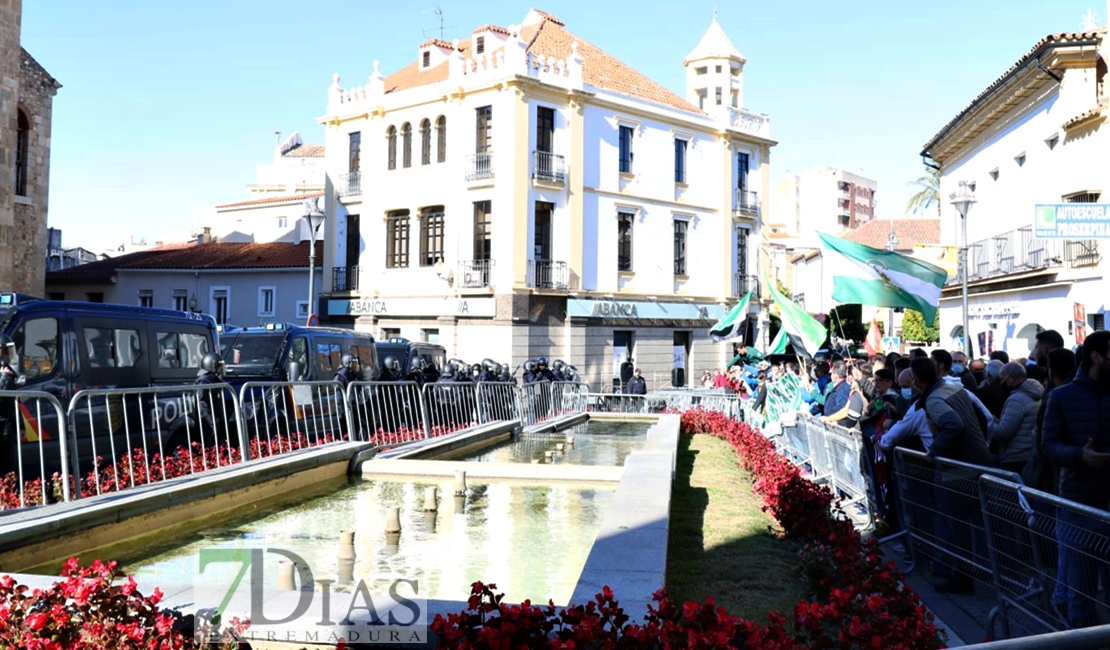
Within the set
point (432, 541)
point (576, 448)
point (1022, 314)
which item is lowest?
point (576, 448)

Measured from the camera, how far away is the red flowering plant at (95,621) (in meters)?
3.86

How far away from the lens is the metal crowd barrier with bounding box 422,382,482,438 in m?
15.1

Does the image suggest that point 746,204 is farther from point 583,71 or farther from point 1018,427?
point 1018,427

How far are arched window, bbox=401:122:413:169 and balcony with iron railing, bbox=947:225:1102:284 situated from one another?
21339 mm

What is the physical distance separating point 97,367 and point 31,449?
104 inches

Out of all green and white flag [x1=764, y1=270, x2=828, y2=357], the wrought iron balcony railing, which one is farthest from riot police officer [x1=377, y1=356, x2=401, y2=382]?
the wrought iron balcony railing

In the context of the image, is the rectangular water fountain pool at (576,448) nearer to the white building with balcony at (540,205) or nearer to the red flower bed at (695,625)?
the red flower bed at (695,625)

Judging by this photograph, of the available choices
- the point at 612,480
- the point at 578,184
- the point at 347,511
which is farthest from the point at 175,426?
the point at 578,184

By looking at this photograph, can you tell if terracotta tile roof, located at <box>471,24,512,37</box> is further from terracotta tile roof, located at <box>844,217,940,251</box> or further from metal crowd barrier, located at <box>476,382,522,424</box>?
terracotta tile roof, located at <box>844,217,940,251</box>

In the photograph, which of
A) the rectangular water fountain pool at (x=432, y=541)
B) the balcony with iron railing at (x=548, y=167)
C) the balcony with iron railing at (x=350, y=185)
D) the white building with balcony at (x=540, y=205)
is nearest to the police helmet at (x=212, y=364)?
the rectangular water fountain pool at (x=432, y=541)

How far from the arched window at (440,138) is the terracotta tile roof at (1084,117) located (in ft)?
74.4

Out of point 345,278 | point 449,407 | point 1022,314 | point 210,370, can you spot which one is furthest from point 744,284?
point 210,370

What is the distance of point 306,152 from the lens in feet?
212

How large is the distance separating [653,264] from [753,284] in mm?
6472
